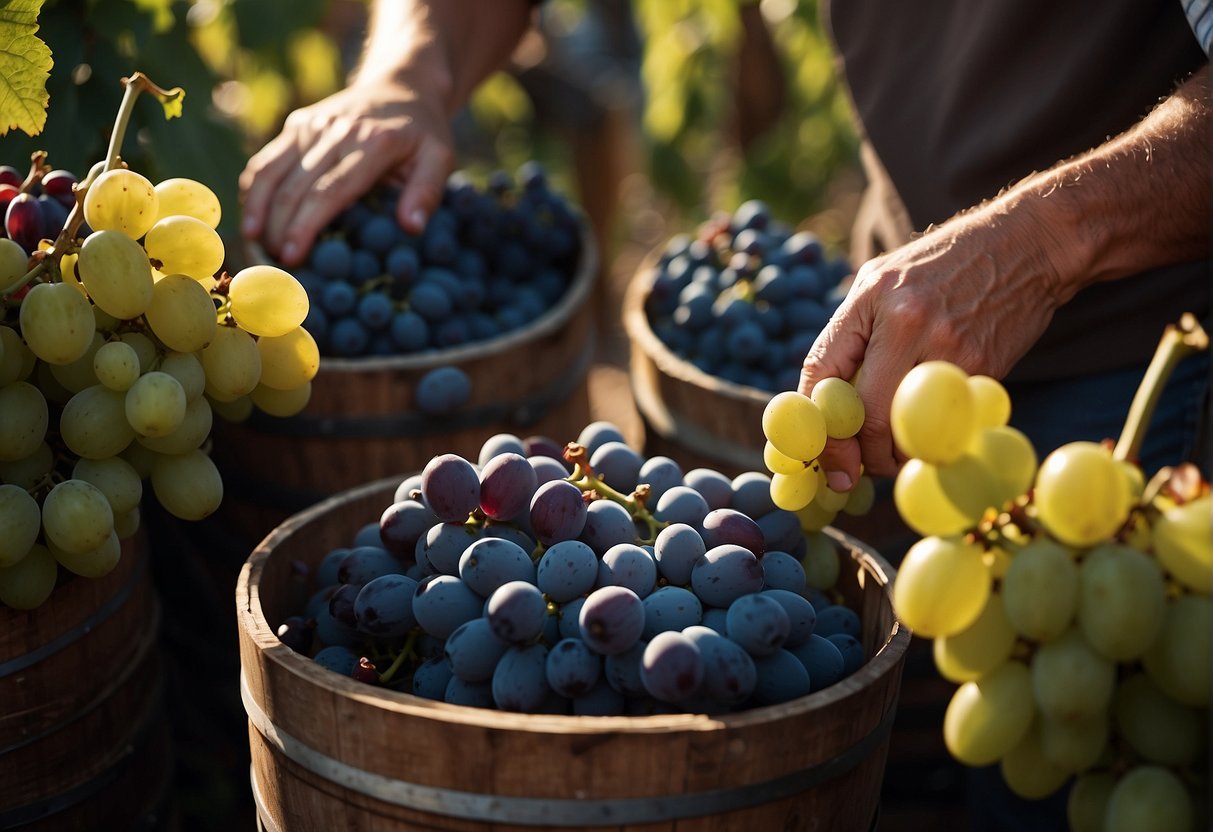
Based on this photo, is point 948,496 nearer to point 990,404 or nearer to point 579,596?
point 990,404

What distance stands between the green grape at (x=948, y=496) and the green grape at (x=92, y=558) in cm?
90

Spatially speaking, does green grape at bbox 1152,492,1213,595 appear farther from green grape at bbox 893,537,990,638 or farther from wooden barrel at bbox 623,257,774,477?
wooden barrel at bbox 623,257,774,477

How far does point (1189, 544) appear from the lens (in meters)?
0.86

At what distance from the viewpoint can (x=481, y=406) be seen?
1972 millimetres

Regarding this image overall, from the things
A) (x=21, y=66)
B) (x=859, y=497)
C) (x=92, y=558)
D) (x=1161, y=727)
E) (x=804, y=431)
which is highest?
(x=21, y=66)

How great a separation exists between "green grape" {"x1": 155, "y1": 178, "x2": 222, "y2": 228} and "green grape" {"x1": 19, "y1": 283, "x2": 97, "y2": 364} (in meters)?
0.21

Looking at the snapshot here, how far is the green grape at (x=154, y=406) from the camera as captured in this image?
125 centimetres

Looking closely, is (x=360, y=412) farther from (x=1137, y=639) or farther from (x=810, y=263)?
(x=1137, y=639)

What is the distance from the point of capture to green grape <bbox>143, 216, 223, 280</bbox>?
1337 millimetres

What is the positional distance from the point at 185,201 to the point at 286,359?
23cm

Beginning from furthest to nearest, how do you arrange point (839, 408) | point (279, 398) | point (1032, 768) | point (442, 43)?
1. point (442, 43)
2. point (279, 398)
3. point (839, 408)
4. point (1032, 768)

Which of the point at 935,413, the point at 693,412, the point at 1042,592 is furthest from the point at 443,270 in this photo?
the point at 1042,592

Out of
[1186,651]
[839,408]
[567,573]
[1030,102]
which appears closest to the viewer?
[1186,651]

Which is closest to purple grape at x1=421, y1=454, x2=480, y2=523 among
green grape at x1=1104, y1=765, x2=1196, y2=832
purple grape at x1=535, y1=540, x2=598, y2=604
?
purple grape at x1=535, y1=540, x2=598, y2=604
